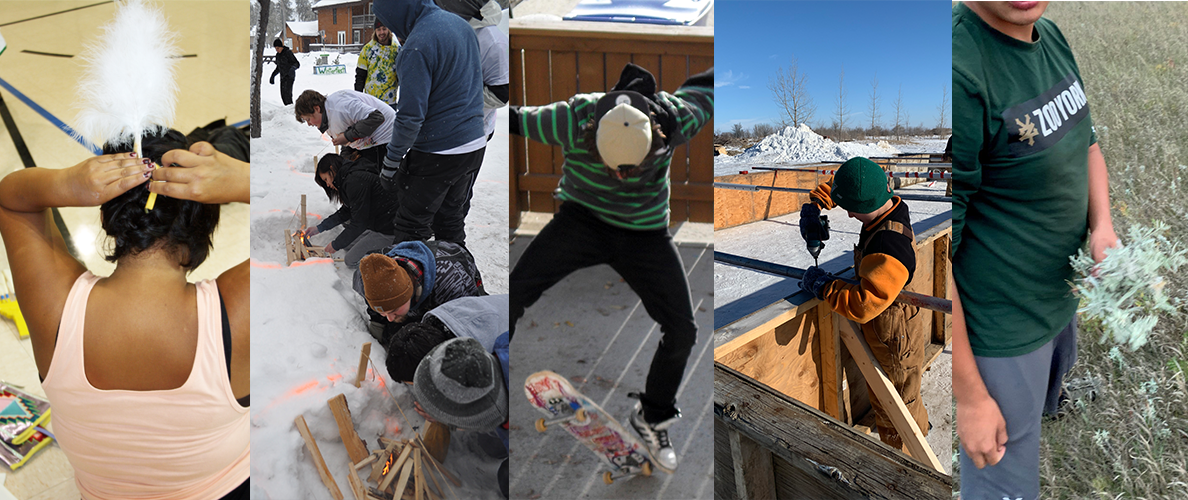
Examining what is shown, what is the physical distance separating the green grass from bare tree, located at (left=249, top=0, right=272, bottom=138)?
9.01 ft

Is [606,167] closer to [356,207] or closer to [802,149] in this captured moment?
[802,149]

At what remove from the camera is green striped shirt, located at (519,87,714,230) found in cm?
210

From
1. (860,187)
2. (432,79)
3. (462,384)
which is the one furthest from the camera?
(462,384)

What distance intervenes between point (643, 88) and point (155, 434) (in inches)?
83.0

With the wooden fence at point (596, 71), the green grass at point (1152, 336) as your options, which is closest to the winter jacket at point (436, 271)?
the wooden fence at point (596, 71)

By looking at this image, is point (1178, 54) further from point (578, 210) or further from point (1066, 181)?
point (578, 210)

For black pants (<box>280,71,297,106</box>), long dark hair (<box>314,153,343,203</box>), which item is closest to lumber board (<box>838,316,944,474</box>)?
long dark hair (<box>314,153,343,203</box>)

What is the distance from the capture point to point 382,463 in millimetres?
2137

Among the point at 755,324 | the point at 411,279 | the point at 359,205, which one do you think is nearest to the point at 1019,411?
the point at 755,324

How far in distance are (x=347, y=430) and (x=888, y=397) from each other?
6.26ft

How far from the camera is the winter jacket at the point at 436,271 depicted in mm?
2105

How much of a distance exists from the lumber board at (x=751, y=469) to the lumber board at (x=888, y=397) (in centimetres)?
45

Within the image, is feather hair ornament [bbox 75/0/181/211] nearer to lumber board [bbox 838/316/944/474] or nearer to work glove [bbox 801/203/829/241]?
work glove [bbox 801/203/829/241]

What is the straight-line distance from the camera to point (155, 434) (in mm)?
2104
